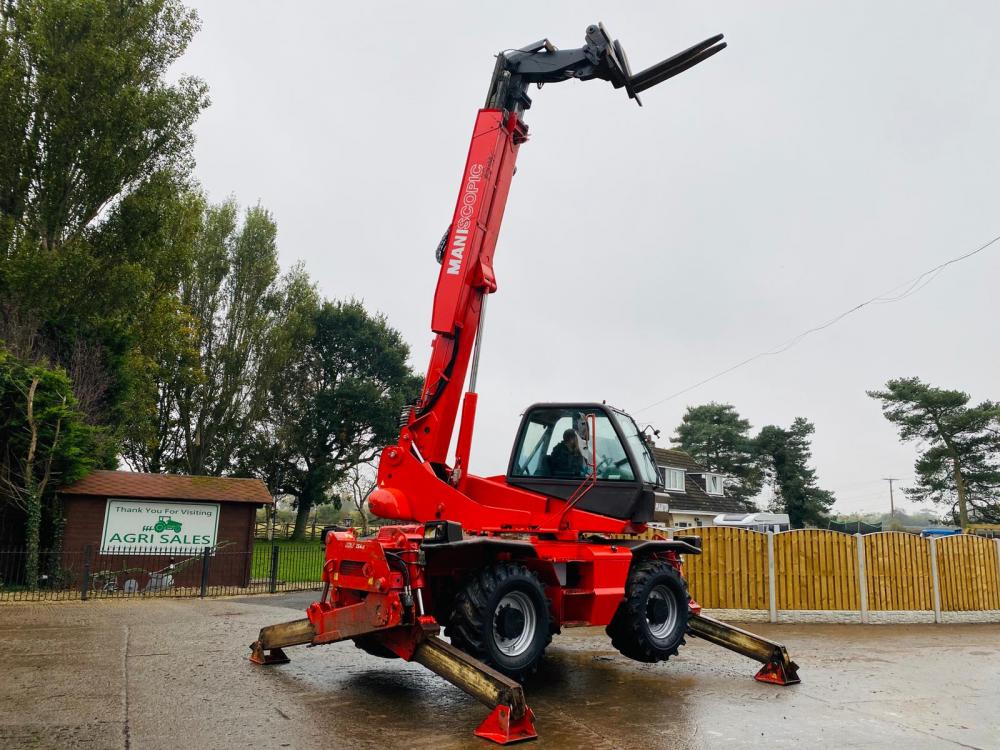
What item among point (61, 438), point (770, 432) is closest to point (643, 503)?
point (61, 438)

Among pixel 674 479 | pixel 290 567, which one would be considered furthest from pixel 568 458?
pixel 674 479

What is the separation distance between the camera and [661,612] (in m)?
7.45

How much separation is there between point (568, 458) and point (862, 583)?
7.95m

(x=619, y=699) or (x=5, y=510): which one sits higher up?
(x=5, y=510)

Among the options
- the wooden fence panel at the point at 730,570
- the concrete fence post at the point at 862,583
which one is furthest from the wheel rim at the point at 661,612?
the concrete fence post at the point at 862,583

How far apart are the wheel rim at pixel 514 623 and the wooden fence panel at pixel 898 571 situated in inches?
346

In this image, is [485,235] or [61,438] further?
[61,438]

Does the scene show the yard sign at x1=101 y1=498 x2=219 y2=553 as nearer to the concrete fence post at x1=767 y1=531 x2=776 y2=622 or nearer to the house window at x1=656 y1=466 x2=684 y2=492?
the concrete fence post at x1=767 y1=531 x2=776 y2=622

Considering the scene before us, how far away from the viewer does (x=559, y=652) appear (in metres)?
9.00

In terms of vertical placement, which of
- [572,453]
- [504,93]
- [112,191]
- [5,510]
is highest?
[112,191]

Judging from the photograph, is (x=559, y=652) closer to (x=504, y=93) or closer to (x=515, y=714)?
(x=515, y=714)

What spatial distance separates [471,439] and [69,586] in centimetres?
1318

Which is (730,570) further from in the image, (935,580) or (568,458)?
(568,458)

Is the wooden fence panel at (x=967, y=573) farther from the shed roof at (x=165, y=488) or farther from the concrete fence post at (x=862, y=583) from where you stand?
the shed roof at (x=165, y=488)
